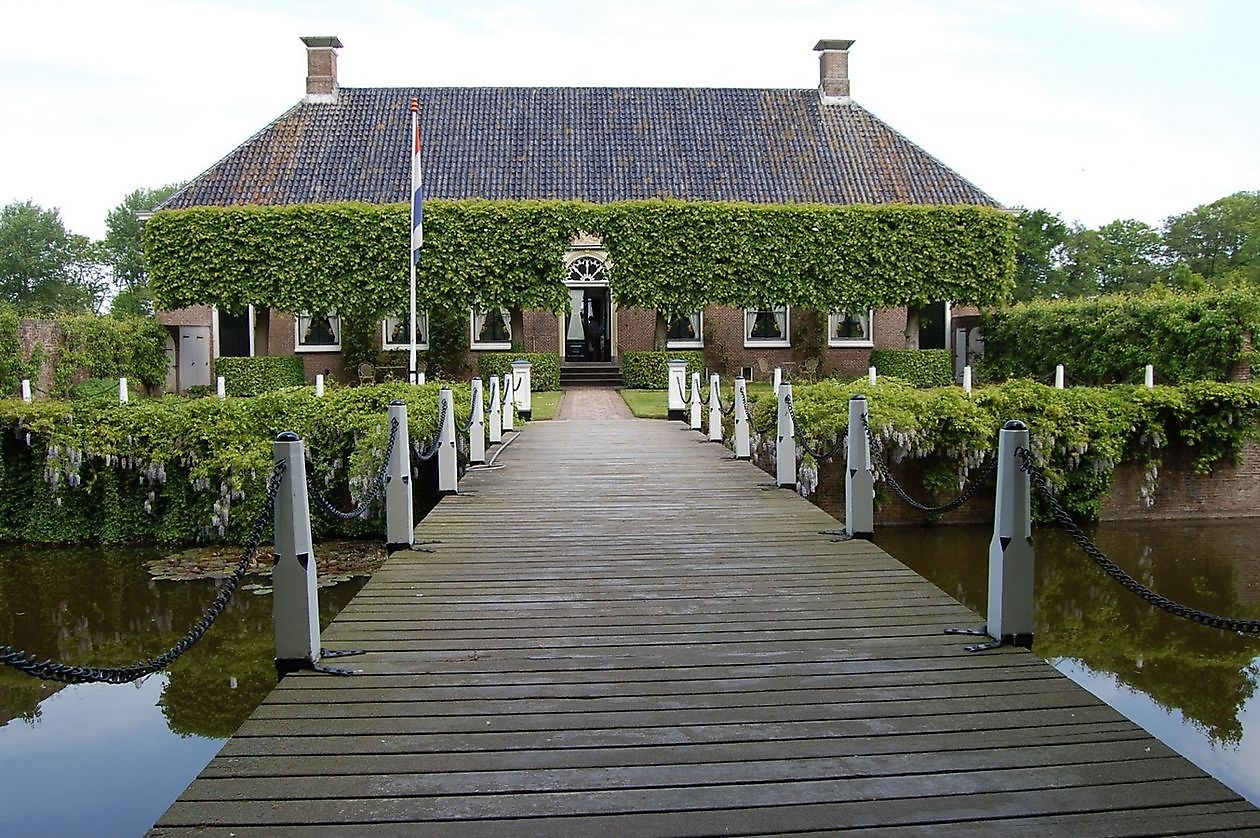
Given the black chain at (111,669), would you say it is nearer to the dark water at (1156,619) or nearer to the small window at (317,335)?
the dark water at (1156,619)

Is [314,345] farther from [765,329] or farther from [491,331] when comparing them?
[765,329]

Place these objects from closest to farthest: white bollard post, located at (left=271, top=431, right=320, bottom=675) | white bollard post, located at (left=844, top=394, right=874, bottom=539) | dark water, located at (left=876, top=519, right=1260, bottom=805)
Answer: white bollard post, located at (left=271, top=431, right=320, bottom=675)
white bollard post, located at (left=844, top=394, right=874, bottom=539)
dark water, located at (left=876, top=519, right=1260, bottom=805)

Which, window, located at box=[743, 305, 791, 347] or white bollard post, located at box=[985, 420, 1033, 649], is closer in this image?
white bollard post, located at box=[985, 420, 1033, 649]

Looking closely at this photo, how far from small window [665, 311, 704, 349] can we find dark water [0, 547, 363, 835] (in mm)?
17196

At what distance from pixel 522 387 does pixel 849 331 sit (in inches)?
472

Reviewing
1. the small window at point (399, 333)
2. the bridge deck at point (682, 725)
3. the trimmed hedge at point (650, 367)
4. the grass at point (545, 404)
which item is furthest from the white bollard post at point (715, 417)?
the small window at point (399, 333)

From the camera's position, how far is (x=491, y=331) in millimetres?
27391

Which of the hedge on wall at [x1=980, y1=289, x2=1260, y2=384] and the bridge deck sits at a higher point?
the hedge on wall at [x1=980, y1=289, x2=1260, y2=384]

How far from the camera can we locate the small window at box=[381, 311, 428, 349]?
26.4 m

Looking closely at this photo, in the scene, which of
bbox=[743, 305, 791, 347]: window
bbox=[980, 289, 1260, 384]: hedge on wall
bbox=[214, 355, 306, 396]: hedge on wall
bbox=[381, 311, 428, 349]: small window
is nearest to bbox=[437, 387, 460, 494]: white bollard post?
bbox=[980, 289, 1260, 384]: hedge on wall

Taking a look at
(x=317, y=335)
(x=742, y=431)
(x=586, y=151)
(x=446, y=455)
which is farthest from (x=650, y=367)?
(x=446, y=455)

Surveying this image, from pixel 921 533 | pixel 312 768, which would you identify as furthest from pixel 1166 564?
pixel 312 768

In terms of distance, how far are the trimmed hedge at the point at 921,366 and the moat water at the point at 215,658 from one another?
11.5 meters

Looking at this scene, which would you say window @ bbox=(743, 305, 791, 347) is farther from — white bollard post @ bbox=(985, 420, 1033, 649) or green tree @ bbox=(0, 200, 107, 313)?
green tree @ bbox=(0, 200, 107, 313)
